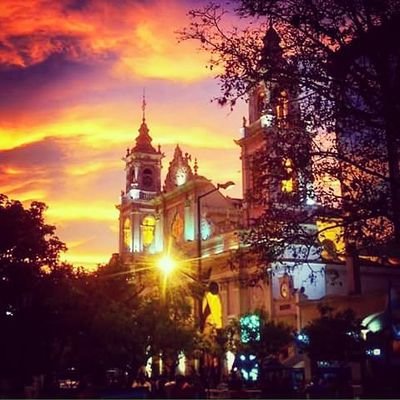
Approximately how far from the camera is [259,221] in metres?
20.8

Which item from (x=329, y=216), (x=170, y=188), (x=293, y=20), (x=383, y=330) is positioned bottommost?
(x=383, y=330)

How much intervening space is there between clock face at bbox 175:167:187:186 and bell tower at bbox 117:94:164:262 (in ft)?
13.2

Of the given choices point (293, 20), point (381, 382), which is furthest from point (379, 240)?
point (381, 382)

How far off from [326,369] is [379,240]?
17295mm

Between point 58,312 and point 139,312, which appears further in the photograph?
point 139,312

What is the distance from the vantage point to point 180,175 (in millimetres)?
85188

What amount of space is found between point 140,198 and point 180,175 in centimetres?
1086

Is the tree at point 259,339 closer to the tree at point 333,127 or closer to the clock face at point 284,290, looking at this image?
the clock face at point 284,290

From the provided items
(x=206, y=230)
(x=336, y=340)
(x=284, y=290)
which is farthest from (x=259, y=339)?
(x=206, y=230)

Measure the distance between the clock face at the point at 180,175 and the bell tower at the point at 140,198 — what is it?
4034mm

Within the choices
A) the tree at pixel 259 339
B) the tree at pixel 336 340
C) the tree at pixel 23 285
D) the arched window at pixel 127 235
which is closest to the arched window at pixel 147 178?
the arched window at pixel 127 235

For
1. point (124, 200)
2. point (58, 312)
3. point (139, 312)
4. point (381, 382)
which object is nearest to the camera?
point (381, 382)

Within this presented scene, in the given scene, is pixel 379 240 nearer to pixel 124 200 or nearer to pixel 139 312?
pixel 139 312

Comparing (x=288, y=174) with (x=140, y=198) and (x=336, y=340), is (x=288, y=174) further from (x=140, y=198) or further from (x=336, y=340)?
(x=140, y=198)
